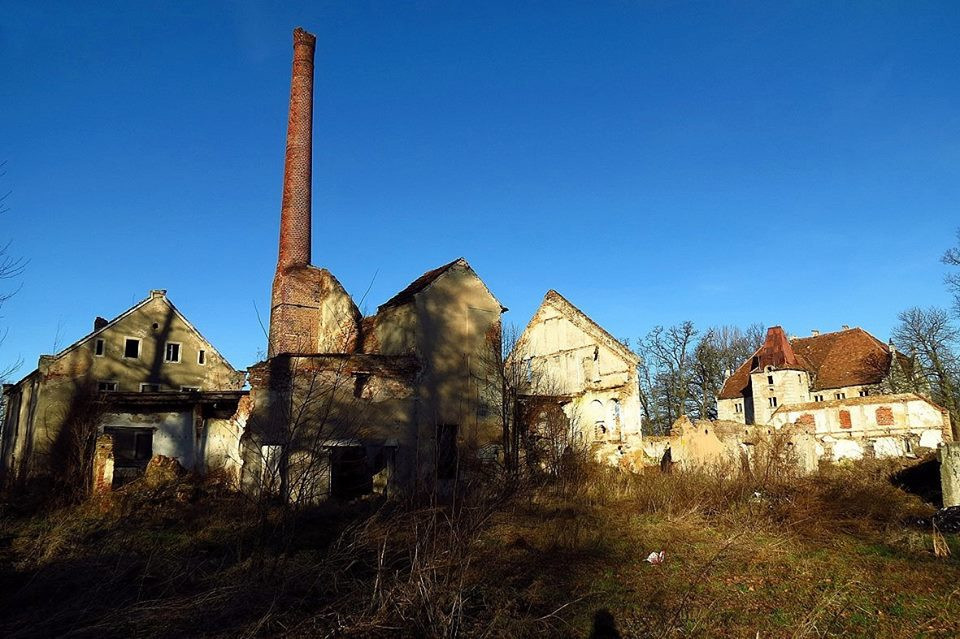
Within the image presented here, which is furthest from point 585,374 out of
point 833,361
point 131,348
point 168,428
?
point 833,361

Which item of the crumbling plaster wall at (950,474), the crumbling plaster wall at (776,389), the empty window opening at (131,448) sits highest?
the crumbling plaster wall at (776,389)

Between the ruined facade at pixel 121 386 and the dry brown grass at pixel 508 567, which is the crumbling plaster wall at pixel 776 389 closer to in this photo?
the dry brown grass at pixel 508 567

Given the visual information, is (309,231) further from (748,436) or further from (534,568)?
(748,436)

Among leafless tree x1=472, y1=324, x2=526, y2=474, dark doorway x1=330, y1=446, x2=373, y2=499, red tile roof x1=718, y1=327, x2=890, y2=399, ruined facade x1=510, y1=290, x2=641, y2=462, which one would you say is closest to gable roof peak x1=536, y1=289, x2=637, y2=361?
ruined facade x1=510, y1=290, x2=641, y2=462

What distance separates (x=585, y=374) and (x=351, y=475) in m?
14.4

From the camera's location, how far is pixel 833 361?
4644 centimetres

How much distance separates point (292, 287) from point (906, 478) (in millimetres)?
22857

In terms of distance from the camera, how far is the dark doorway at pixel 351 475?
18.7 meters

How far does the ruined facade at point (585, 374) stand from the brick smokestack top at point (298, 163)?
1024 centimetres

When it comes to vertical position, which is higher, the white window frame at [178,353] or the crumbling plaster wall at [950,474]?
the white window frame at [178,353]

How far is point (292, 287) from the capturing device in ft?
78.6

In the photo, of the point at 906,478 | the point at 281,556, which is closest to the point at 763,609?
the point at 281,556

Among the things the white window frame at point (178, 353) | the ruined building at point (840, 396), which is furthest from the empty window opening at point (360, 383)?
the ruined building at point (840, 396)

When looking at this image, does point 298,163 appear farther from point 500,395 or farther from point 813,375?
point 813,375
